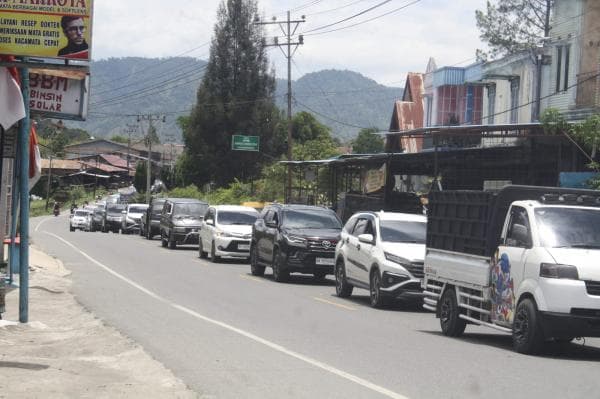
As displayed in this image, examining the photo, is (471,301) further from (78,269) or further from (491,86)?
(491,86)

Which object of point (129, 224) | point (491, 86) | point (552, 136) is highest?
point (491, 86)

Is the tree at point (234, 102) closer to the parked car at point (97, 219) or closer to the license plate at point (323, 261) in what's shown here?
the parked car at point (97, 219)

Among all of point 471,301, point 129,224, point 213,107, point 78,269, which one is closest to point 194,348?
point 471,301

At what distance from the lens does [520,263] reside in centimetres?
1278

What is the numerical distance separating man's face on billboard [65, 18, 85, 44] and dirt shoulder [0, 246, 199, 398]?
3.97 m

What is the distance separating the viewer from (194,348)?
42.1 ft

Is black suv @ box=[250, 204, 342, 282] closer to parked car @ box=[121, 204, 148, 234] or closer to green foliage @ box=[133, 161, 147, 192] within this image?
parked car @ box=[121, 204, 148, 234]

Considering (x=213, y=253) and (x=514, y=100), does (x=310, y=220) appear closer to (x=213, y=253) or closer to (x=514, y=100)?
(x=213, y=253)

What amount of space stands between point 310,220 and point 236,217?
7.63 m

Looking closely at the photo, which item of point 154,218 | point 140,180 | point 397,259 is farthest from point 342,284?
point 140,180

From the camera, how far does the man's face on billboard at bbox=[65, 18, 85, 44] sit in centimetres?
1333

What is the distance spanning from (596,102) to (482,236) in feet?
74.1

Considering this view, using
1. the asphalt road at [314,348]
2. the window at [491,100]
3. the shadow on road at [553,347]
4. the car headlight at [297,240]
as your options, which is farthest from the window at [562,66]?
the shadow on road at [553,347]

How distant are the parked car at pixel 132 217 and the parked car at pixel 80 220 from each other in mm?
6767
